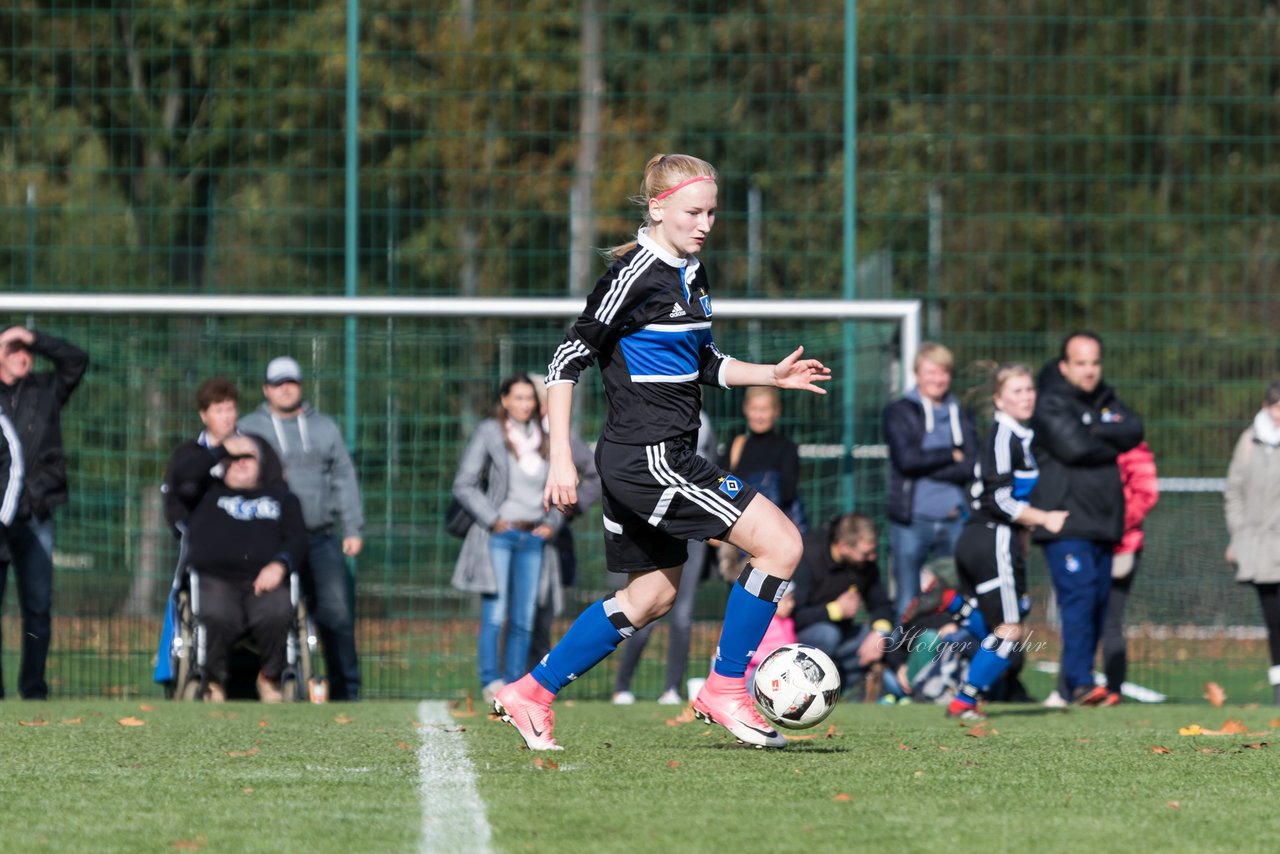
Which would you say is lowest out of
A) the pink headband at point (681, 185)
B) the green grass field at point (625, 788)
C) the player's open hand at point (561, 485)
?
the green grass field at point (625, 788)

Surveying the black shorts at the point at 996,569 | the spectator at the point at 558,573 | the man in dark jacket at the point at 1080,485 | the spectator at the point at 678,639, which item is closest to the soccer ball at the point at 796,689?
the black shorts at the point at 996,569

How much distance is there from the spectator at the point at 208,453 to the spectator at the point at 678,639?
190cm

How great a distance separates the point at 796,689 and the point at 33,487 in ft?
18.4

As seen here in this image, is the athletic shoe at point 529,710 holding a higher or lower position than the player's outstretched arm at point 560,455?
lower

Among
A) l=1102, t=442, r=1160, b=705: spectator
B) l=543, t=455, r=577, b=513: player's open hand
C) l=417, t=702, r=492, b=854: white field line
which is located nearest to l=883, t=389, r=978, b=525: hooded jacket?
l=1102, t=442, r=1160, b=705: spectator

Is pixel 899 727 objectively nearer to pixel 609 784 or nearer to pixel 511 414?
pixel 609 784

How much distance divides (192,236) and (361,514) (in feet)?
9.34

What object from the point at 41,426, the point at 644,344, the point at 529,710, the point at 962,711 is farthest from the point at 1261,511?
the point at 41,426

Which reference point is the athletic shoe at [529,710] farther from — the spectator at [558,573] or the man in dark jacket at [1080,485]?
the spectator at [558,573]

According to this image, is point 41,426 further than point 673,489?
Yes

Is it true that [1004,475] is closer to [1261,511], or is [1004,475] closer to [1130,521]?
[1130,521]

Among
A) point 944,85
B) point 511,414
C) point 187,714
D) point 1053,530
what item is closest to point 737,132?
point 944,85

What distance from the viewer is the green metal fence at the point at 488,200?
12461 mm

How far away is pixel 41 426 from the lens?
10.7 metres
